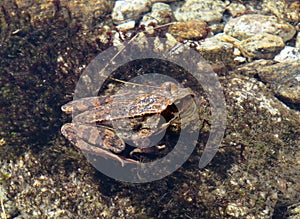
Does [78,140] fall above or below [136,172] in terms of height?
above

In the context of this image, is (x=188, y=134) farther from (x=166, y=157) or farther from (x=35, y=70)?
(x=35, y=70)

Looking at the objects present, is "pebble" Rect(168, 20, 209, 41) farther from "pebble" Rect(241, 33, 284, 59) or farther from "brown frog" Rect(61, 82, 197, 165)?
"brown frog" Rect(61, 82, 197, 165)

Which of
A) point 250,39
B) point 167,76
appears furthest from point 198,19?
point 167,76

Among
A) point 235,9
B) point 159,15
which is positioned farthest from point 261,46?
point 159,15

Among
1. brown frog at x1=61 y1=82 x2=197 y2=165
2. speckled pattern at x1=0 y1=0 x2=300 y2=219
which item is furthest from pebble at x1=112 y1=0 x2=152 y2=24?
brown frog at x1=61 y1=82 x2=197 y2=165

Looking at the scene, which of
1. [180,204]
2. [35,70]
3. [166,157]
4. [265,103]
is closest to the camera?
[180,204]

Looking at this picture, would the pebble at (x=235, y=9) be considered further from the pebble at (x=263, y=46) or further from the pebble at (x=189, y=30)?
the pebble at (x=263, y=46)
